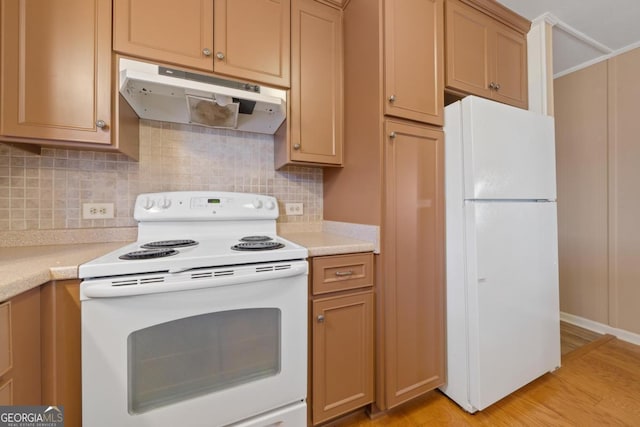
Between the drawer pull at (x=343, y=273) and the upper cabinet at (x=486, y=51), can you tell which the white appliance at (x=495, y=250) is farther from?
the drawer pull at (x=343, y=273)

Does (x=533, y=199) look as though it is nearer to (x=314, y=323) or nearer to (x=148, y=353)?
(x=314, y=323)

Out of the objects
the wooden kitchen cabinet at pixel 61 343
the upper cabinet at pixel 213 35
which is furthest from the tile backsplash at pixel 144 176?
the wooden kitchen cabinet at pixel 61 343

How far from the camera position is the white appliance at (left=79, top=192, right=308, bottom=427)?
0.81 m

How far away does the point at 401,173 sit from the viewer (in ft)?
4.29

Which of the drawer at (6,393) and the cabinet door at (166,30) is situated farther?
the cabinet door at (166,30)

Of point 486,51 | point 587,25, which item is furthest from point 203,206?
point 587,25

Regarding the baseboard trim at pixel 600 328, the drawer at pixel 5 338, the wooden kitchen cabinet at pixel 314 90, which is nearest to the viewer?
the drawer at pixel 5 338

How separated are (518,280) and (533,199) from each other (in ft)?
1.64

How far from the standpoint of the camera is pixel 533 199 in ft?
5.05

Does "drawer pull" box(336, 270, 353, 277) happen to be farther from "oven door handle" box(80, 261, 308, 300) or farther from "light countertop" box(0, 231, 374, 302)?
"oven door handle" box(80, 261, 308, 300)

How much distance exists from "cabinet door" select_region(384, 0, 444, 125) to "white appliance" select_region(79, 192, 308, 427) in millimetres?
933

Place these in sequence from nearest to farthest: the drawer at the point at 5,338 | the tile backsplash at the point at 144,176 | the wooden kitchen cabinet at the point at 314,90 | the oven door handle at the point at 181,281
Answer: the drawer at the point at 5,338 < the oven door handle at the point at 181,281 < the tile backsplash at the point at 144,176 < the wooden kitchen cabinet at the point at 314,90

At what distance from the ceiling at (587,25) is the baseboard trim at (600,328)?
236 cm

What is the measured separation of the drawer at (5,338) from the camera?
Result: 0.65 m
